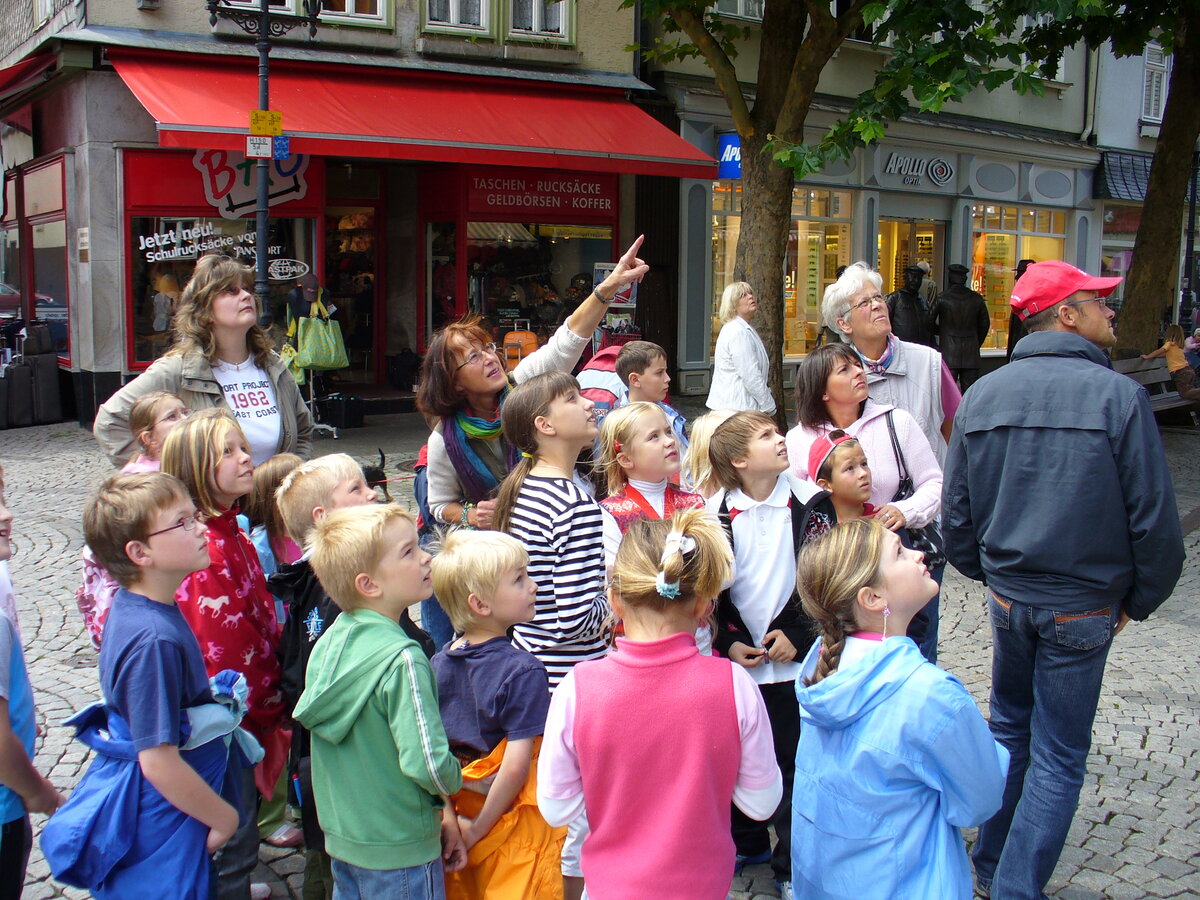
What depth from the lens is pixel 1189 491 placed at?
34.3 feet

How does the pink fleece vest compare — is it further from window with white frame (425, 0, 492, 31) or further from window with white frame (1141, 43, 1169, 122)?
window with white frame (1141, 43, 1169, 122)

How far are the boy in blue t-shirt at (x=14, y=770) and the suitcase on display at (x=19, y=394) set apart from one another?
11690mm

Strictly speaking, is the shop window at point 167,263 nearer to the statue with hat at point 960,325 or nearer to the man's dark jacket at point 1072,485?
the statue with hat at point 960,325

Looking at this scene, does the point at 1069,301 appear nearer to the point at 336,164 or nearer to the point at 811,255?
the point at 336,164

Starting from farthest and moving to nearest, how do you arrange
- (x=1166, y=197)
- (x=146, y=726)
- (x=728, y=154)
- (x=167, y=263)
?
(x=728, y=154)
(x=1166, y=197)
(x=167, y=263)
(x=146, y=726)

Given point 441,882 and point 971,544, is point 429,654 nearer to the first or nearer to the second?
point 441,882

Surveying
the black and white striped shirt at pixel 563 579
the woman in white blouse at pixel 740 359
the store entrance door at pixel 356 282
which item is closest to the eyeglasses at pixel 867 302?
the black and white striped shirt at pixel 563 579

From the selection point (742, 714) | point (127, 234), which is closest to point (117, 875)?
point (742, 714)

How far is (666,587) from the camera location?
98.7 inches

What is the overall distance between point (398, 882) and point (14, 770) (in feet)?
2.86

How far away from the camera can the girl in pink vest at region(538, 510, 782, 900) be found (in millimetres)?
2469

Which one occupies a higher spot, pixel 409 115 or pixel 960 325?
pixel 409 115

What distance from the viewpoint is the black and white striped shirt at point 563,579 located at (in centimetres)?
328

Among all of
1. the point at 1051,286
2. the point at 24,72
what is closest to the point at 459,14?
the point at 24,72
